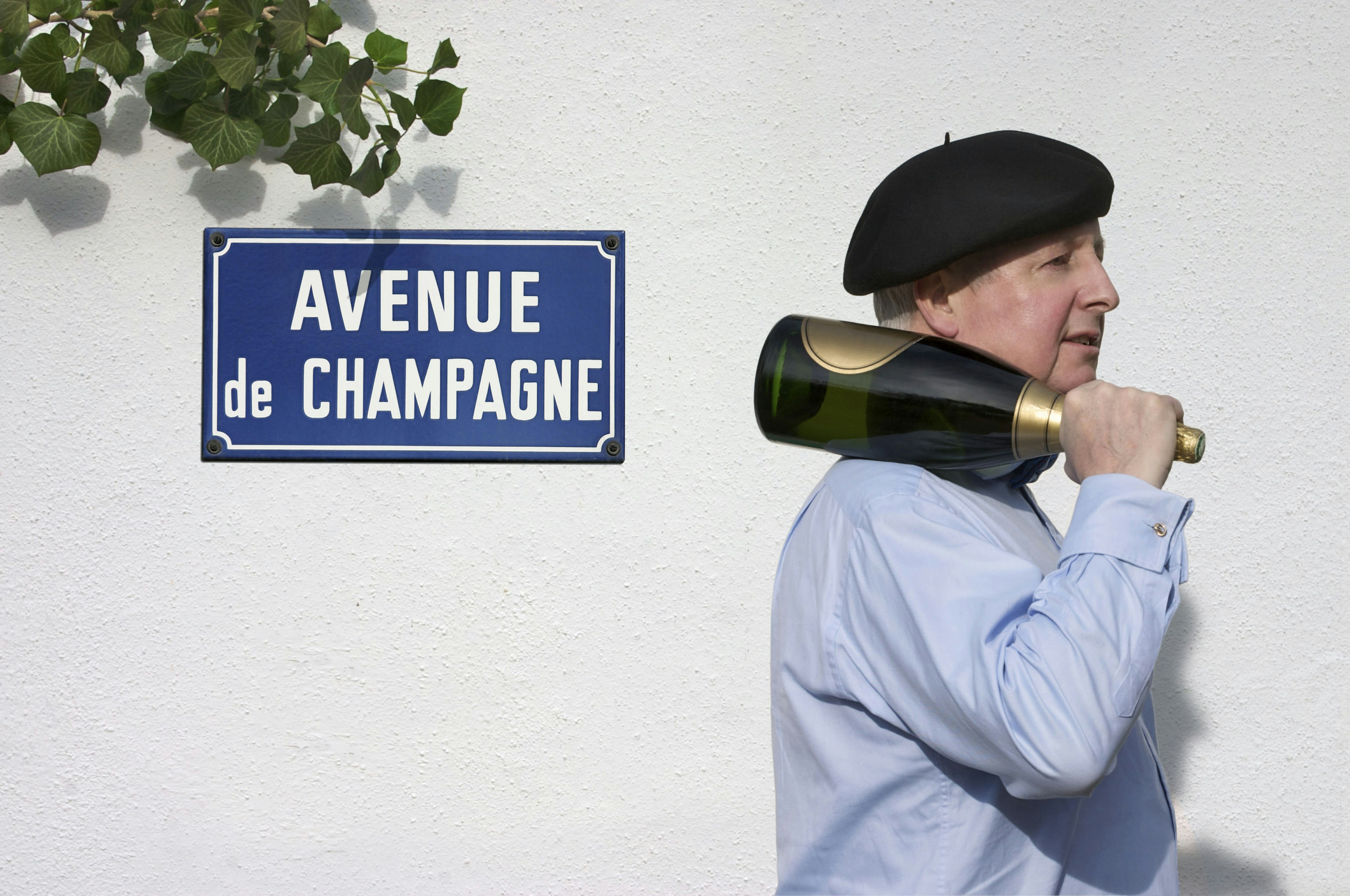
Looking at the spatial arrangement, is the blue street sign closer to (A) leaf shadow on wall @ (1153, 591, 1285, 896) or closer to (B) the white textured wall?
(B) the white textured wall

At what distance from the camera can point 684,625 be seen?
2.40 metres

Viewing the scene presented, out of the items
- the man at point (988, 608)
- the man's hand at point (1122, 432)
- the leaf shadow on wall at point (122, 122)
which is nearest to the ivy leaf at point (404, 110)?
the leaf shadow on wall at point (122, 122)

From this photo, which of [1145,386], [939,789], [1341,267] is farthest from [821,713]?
[1341,267]

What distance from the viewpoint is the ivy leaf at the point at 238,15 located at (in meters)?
2.22

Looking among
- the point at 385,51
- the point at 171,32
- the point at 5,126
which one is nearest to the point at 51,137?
the point at 5,126

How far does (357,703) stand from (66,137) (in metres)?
1.32

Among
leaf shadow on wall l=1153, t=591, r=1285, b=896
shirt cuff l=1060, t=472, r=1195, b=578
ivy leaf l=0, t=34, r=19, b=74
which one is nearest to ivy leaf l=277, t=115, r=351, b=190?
ivy leaf l=0, t=34, r=19, b=74

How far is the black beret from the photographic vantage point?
132 centimetres

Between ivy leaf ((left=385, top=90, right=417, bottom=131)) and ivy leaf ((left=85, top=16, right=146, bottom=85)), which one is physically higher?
ivy leaf ((left=85, top=16, right=146, bottom=85))

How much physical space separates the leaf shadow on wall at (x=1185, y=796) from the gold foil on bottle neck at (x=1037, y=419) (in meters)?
1.37

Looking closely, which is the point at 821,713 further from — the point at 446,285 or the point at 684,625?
the point at 446,285

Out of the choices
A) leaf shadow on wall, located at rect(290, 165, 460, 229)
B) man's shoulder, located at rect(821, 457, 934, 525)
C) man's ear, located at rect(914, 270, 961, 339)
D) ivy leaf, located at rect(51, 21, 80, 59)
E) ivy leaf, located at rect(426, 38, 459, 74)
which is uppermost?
ivy leaf, located at rect(51, 21, 80, 59)

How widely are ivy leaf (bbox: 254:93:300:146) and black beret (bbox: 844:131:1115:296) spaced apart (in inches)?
55.8

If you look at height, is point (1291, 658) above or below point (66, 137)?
below
